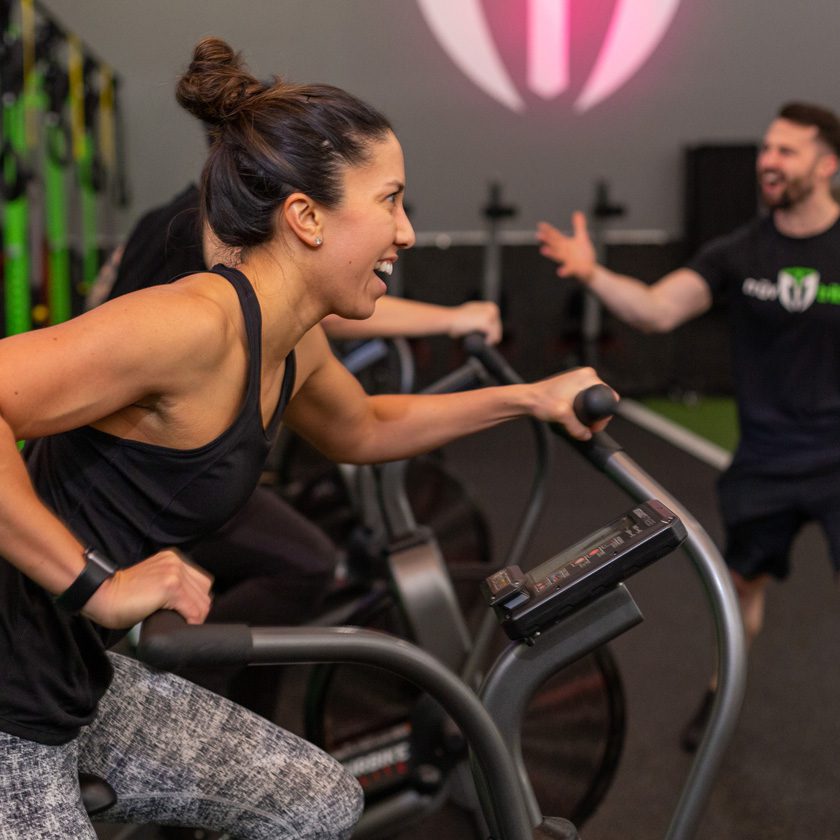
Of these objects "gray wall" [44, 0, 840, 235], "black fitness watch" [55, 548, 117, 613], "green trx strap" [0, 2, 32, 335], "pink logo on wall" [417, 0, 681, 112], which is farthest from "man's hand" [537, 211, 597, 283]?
"pink logo on wall" [417, 0, 681, 112]

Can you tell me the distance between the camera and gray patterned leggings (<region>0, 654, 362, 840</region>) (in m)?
1.34

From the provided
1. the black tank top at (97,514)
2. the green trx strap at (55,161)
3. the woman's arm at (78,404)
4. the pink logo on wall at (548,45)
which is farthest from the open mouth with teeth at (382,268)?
the pink logo on wall at (548,45)

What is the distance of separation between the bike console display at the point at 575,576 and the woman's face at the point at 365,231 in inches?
14.9

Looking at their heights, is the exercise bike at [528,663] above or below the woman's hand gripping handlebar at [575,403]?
below

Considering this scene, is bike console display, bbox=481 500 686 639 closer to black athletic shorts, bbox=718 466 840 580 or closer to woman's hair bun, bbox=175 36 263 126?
woman's hair bun, bbox=175 36 263 126

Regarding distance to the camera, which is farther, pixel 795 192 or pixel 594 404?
pixel 795 192

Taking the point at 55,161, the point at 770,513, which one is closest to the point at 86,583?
the point at 770,513

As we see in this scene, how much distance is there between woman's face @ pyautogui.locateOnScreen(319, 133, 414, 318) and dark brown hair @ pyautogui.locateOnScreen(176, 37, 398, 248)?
16 millimetres

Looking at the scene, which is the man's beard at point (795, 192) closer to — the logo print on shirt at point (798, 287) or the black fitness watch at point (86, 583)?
the logo print on shirt at point (798, 287)

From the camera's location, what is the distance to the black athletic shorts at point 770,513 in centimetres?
264

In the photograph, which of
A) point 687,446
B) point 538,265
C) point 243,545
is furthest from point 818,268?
point 538,265

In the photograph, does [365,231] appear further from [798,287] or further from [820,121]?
[820,121]

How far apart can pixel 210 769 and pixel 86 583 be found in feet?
1.12

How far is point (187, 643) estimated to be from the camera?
1074mm
